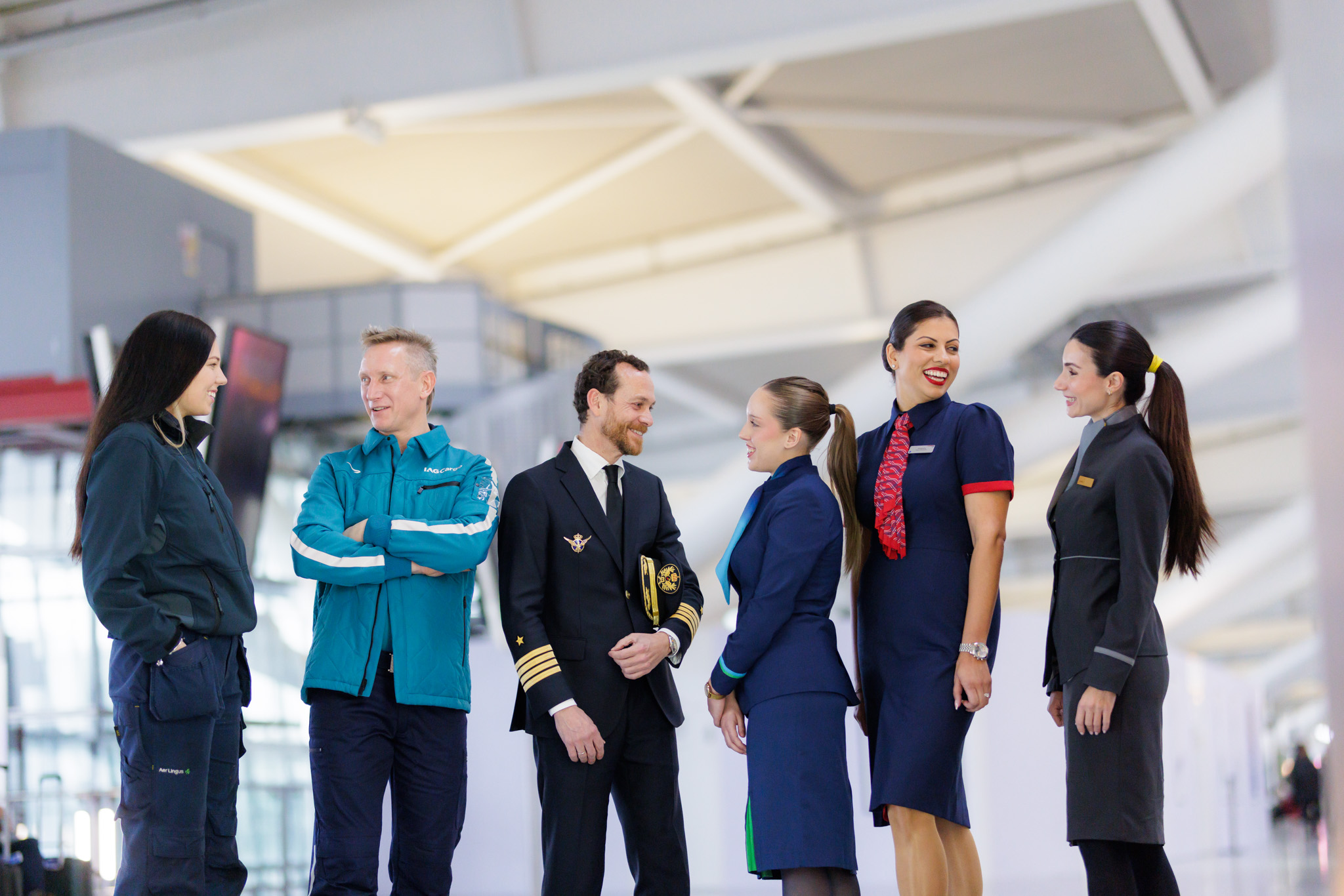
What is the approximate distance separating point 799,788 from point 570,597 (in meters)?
0.96

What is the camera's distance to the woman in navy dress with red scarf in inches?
150

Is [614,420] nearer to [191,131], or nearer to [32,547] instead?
[191,131]

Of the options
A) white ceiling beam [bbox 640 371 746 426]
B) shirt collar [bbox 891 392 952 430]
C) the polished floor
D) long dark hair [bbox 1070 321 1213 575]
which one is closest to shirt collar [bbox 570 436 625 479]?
shirt collar [bbox 891 392 952 430]

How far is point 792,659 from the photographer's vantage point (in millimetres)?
3975

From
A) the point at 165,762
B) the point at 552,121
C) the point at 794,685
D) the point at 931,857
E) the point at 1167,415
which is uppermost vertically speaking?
the point at 552,121

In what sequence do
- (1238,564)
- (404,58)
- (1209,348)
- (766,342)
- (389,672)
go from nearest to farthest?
1. (389,672)
2. (404,58)
3. (1209,348)
4. (766,342)
5. (1238,564)

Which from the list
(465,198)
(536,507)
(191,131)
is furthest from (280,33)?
(536,507)

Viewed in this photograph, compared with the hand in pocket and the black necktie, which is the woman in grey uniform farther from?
the hand in pocket

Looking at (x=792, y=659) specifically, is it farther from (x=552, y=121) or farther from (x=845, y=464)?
(x=552, y=121)

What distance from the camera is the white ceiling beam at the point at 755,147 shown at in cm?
1512

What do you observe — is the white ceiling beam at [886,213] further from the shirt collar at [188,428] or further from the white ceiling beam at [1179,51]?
the shirt collar at [188,428]

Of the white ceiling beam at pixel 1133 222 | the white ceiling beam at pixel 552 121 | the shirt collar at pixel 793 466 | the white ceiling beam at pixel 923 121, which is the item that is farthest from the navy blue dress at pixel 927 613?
the white ceiling beam at pixel 923 121

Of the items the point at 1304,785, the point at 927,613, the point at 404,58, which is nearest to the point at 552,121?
the point at 404,58

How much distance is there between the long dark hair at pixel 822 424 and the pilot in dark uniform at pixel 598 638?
18.7 inches
